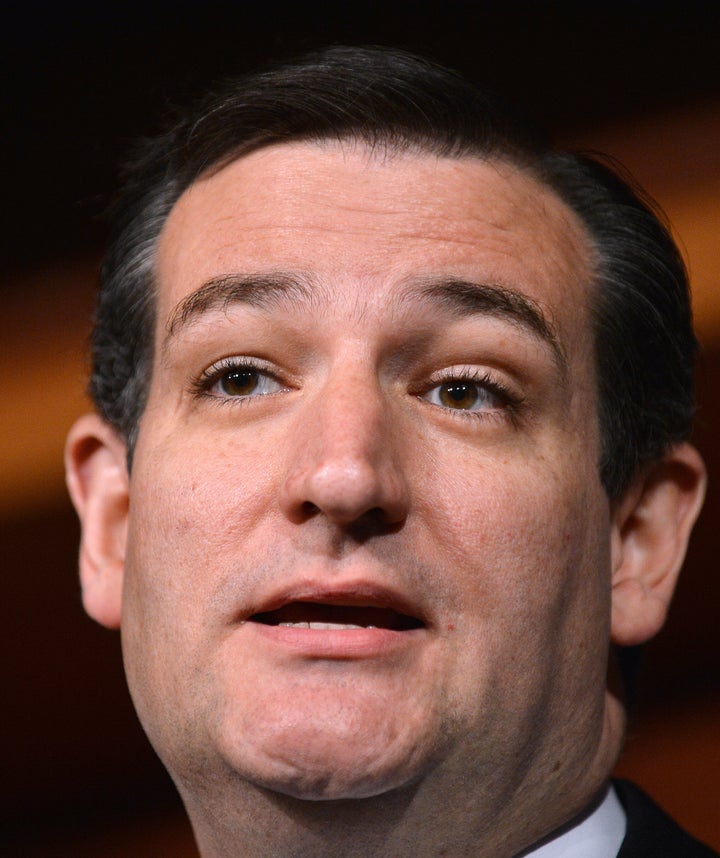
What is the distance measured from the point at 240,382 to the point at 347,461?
0.26 metres

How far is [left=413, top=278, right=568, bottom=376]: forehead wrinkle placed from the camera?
140 centimetres

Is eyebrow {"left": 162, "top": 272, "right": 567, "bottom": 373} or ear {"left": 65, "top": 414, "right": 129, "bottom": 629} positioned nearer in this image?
eyebrow {"left": 162, "top": 272, "right": 567, "bottom": 373}

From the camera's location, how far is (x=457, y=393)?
4.72ft

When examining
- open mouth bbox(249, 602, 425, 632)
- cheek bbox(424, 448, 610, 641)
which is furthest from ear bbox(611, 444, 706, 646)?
open mouth bbox(249, 602, 425, 632)

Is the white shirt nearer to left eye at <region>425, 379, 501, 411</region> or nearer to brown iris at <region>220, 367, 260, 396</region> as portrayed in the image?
left eye at <region>425, 379, 501, 411</region>

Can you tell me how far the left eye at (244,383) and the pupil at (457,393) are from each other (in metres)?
0.19

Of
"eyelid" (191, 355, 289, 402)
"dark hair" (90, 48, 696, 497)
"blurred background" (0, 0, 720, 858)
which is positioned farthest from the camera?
"blurred background" (0, 0, 720, 858)

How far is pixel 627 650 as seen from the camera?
5.75ft

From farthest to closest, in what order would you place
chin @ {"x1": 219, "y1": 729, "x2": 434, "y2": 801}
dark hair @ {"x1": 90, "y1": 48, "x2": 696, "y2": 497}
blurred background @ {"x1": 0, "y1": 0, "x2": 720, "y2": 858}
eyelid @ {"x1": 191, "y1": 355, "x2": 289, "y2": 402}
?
blurred background @ {"x1": 0, "y1": 0, "x2": 720, "y2": 858} → dark hair @ {"x1": 90, "y1": 48, "x2": 696, "y2": 497} → eyelid @ {"x1": 191, "y1": 355, "x2": 289, "y2": 402} → chin @ {"x1": 219, "y1": 729, "x2": 434, "y2": 801}

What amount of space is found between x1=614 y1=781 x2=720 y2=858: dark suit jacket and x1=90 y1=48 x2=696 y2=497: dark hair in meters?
0.39

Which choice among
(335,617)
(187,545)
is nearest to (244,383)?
(187,545)

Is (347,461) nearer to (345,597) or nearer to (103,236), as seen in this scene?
(345,597)

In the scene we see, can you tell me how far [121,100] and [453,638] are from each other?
1442mm

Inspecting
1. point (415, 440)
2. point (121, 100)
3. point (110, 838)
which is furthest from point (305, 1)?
point (110, 838)
